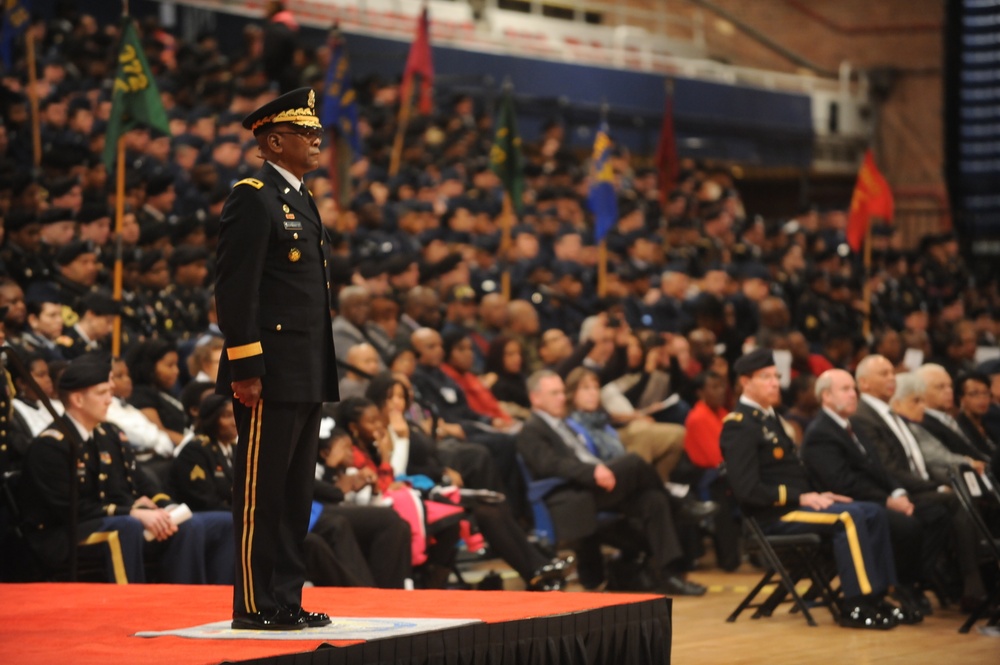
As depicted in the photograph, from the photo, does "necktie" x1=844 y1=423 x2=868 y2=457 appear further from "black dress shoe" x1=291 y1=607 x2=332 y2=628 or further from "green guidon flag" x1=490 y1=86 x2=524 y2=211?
"green guidon flag" x1=490 y1=86 x2=524 y2=211

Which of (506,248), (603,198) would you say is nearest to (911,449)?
(506,248)

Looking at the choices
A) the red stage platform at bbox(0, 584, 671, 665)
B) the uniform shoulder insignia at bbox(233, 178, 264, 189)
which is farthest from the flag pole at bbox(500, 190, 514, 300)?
the uniform shoulder insignia at bbox(233, 178, 264, 189)

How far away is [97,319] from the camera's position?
8398 millimetres

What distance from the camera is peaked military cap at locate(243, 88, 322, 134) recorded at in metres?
4.75

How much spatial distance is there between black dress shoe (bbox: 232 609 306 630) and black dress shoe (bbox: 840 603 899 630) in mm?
3723

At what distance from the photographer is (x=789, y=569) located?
818 cm

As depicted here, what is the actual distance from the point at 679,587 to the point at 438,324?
278 cm

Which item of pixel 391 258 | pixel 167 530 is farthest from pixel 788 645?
pixel 391 258

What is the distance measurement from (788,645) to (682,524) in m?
2.37

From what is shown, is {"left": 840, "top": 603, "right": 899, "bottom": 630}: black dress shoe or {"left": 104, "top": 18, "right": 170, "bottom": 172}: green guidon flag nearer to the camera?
{"left": 840, "top": 603, "right": 899, "bottom": 630}: black dress shoe

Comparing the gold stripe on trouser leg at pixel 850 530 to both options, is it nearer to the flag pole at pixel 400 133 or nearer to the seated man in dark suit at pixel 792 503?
the seated man in dark suit at pixel 792 503

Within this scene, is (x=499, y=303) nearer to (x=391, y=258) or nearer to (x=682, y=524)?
(x=391, y=258)

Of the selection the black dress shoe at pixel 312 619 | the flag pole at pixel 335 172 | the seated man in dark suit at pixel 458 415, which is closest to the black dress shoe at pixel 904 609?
the seated man in dark suit at pixel 458 415

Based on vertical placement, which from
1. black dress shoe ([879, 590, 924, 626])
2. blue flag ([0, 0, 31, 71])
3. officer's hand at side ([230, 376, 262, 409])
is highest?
blue flag ([0, 0, 31, 71])
